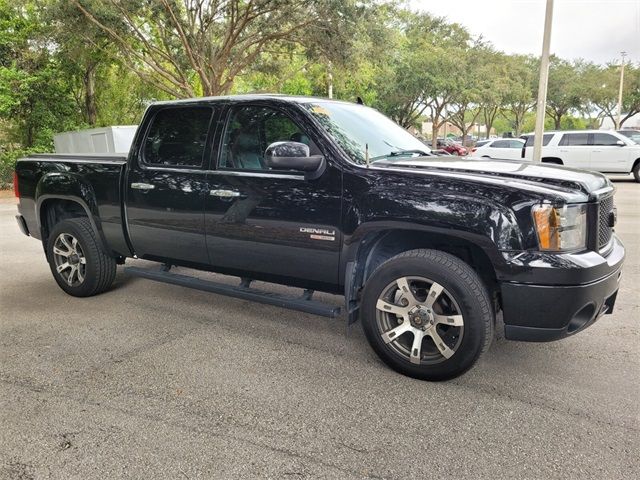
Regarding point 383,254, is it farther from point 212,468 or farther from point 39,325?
point 39,325

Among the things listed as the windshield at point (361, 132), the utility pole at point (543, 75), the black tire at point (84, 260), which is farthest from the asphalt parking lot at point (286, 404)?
the utility pole at point (543, 75)

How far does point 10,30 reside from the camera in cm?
1809

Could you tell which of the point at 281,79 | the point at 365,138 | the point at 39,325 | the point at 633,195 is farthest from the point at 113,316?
the point at 281,79

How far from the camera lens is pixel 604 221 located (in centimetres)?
350

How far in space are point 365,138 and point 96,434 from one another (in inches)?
107

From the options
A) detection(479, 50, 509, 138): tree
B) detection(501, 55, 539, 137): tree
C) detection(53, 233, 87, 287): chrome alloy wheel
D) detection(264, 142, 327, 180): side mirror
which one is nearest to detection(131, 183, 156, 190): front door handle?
detection(53, 233, 87, 287): chrome alloy wheel

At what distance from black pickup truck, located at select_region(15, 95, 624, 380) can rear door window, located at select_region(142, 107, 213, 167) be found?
0.01 metres

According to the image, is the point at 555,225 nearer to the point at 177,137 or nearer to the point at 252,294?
the point at 252,294

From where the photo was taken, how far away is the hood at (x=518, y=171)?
3215 millimetres

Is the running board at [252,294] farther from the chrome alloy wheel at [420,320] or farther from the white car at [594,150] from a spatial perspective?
the white car at [594,150]

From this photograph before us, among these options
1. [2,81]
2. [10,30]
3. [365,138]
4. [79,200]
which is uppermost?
[10,30]

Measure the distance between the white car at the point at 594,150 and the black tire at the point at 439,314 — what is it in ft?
50.4

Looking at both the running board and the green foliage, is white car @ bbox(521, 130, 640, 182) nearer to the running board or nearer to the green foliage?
the green foliage

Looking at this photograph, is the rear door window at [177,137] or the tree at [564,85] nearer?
the rear door window at [177,137]
